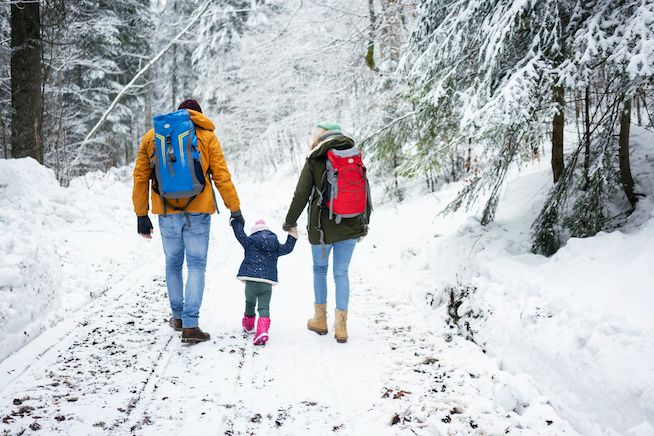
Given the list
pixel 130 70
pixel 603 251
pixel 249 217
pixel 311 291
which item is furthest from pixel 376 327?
pixel 130 70

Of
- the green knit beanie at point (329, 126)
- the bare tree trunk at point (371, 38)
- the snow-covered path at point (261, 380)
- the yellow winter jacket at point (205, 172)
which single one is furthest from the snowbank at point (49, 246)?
the bare tree trunk at point (371, 38)

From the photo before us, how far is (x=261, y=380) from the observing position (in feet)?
11.2

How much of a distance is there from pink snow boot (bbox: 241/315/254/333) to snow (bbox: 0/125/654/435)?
5.1 inches

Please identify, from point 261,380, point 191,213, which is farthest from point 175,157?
point 261,380

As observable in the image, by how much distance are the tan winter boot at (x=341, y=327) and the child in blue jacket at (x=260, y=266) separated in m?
→ 0.70

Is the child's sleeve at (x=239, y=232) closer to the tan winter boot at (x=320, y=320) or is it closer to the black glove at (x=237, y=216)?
the black glove at (x=237, y=216)

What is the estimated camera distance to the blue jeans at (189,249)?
4.02 metres

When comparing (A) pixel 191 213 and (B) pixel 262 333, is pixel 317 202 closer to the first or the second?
(A) pixel 191 213

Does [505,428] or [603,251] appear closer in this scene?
[505,428]

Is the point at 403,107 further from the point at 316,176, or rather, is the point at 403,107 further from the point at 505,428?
the point at 505,428

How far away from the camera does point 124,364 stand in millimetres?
3561

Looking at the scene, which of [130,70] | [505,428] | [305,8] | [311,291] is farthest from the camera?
[130,70]

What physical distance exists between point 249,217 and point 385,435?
12270 millimetres

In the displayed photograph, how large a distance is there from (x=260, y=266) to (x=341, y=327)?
1028 mm
